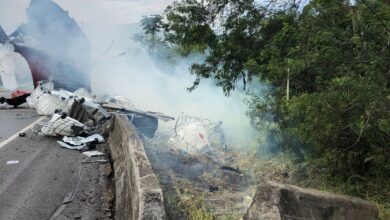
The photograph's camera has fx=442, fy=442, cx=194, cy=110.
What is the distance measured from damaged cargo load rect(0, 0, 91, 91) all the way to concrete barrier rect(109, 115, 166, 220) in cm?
1179

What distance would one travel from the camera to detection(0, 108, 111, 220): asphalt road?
17.0 feet

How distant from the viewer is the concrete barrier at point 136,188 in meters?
3.89

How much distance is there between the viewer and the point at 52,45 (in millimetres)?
17516

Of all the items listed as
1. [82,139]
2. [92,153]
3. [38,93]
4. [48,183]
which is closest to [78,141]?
[82,139]

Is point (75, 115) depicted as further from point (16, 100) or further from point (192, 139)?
point (16, 100)

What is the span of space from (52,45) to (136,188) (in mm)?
14494

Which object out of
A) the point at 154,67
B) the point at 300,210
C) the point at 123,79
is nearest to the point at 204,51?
the point at 300,210

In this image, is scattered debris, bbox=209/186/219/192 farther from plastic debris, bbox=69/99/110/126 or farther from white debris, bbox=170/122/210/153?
plastic debris, bbox=69/99/110/126

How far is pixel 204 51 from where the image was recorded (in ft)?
29.5

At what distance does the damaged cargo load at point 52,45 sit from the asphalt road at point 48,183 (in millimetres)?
8682

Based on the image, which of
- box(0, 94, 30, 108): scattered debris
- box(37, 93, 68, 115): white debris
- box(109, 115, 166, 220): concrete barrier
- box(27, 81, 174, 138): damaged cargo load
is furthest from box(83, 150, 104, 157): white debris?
→ box(0, 94, 30, 108): scattered debris

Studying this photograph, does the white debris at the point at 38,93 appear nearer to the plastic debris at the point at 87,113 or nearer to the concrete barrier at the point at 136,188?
the plastic debris at the point at 87,113

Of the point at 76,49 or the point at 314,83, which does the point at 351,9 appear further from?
the point at 76,49

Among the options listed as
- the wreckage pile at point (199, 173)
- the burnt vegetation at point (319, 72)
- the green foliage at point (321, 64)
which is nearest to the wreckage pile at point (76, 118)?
the wreckage pile at point (199, 173)
